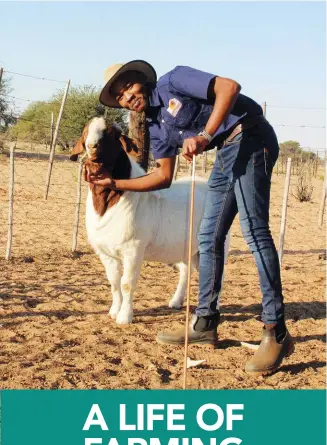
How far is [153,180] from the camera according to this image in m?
4.05

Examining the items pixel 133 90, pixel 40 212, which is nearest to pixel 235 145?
pixel 133 90

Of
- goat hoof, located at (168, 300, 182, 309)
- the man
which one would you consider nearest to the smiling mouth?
the man

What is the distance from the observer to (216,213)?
13.4 feet

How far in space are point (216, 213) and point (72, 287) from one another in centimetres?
269

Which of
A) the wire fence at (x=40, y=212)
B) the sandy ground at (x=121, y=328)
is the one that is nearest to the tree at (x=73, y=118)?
the wire fence at (x=40, y=212)

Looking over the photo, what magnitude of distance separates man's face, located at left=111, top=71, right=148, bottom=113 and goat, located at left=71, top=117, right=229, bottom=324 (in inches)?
32.4

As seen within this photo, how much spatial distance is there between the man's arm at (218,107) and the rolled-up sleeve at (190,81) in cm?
6

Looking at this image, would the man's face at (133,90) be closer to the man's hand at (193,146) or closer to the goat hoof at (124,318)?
the man's hand at (193,146)

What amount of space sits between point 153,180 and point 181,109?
594 millimetres

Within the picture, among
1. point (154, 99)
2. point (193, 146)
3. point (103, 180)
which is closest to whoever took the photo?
point (193, 146)

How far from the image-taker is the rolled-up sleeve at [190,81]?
347cm

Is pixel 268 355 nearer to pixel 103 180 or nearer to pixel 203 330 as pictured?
pixel 203 330

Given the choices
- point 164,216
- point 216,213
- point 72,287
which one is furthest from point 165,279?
point 216,213

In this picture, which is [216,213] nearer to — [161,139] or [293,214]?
[161,139]
